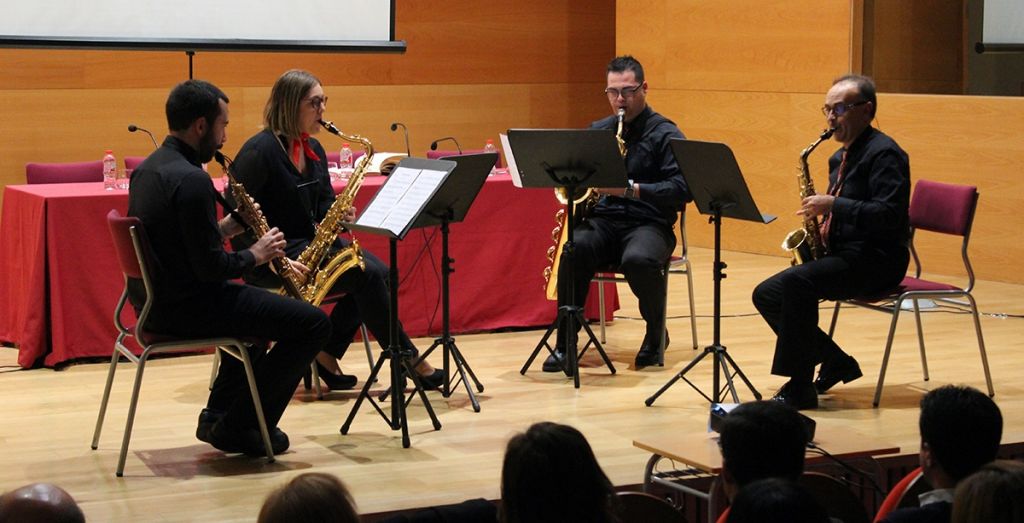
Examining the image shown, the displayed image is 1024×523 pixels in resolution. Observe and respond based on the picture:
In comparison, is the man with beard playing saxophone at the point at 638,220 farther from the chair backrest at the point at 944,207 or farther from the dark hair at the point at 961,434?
the dark hair at the point at 961,434

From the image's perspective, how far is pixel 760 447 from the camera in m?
2.59

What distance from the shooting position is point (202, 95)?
432 centimetres

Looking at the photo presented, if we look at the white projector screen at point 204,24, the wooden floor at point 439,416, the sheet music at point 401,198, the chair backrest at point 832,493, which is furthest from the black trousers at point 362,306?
the white projector screen at point 204,24

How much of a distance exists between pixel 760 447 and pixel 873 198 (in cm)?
260

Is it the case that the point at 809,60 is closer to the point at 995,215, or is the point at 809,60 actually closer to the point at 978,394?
the point at 995,215

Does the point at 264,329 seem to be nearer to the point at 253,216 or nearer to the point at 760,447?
the point at 253,216

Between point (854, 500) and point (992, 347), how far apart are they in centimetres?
347

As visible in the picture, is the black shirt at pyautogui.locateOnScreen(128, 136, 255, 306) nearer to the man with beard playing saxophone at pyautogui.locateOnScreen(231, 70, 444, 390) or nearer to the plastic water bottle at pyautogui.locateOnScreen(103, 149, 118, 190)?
the man with beard playing saxophone at pyautogui.locateOnScreen(231, 70, 444, 390)

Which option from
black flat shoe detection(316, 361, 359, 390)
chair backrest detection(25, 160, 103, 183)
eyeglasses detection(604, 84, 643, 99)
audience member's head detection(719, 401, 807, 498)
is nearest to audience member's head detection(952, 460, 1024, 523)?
audience member's head detection(719, 401, 807, 498)

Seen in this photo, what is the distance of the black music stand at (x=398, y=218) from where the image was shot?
14.7 feet

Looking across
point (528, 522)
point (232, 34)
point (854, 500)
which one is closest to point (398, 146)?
point (232, 34)

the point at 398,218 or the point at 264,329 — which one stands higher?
the point at 398,218

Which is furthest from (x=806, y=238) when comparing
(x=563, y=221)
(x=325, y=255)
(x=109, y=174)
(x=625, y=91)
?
(x=109, y=174)

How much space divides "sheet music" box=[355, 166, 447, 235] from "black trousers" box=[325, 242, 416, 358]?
59cm
